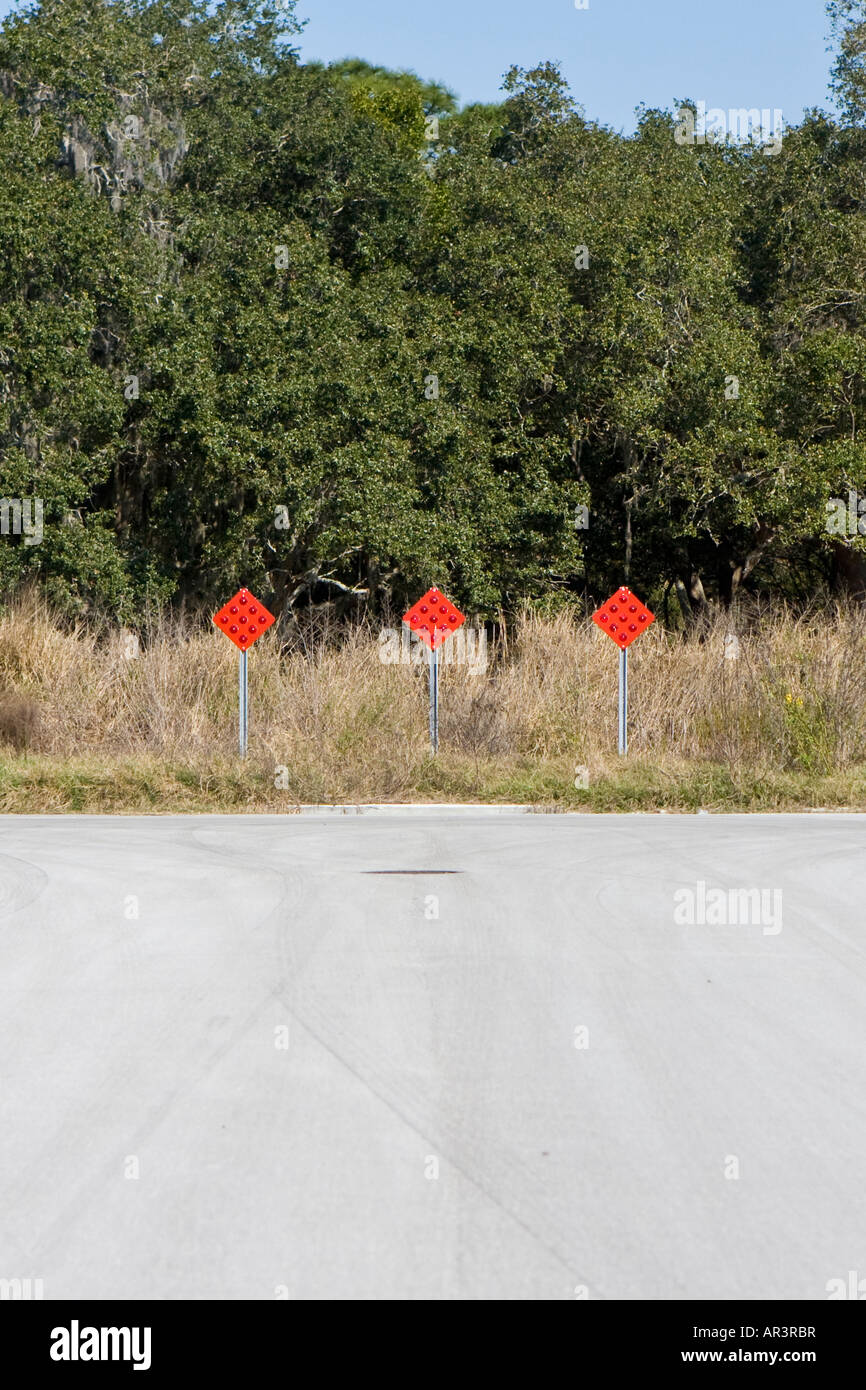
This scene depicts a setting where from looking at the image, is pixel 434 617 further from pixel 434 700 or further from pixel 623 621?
pixel 623 621

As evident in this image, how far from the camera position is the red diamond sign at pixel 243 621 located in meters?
22.8

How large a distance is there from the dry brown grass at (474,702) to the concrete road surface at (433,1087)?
33.3 feet

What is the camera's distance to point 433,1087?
6.35 meters

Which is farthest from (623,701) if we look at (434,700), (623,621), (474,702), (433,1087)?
(433,1087)

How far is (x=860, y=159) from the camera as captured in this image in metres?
39.7

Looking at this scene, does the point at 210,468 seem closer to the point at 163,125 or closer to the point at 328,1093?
the point at 163,125

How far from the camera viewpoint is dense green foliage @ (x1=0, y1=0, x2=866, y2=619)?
107ft


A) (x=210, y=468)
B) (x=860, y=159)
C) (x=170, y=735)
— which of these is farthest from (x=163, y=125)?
(x=170, y=735)

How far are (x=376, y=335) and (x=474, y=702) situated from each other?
46.3 ft

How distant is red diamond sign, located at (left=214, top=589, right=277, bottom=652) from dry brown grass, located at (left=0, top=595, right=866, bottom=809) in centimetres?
111

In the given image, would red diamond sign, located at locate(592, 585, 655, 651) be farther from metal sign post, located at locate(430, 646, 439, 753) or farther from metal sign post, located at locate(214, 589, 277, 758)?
metal sign post, located at locate(214, 589, 277, 758)

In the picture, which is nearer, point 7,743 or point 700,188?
point 7,743

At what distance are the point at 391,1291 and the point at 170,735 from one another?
62.6ft

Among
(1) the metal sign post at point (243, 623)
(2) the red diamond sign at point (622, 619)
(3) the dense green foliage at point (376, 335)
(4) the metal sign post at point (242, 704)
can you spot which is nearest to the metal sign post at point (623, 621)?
(2) the red diamond sign at point (622, 619)
